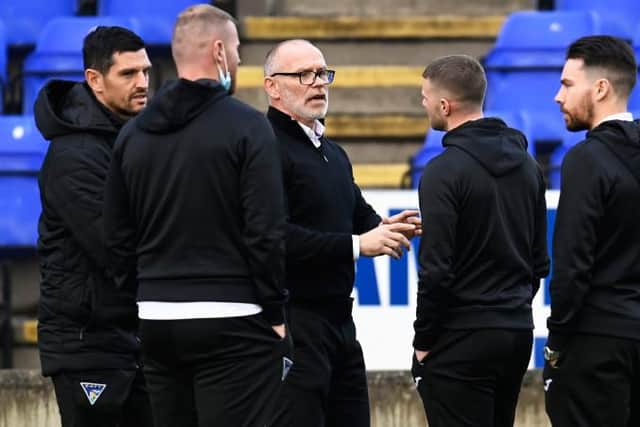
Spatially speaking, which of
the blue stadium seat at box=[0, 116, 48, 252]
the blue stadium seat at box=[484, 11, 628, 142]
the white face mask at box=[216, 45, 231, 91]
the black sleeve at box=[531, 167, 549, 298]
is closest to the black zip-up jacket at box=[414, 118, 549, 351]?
the black sleeve at box=[531, 167, 549, 298]

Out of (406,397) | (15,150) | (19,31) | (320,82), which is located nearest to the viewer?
(320,82)

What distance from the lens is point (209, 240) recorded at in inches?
186

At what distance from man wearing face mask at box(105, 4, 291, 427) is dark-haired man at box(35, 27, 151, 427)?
0.64m

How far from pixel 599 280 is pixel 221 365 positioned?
138 cm

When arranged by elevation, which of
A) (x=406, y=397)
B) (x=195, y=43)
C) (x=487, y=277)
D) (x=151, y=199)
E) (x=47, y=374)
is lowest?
(x=406, y=397)

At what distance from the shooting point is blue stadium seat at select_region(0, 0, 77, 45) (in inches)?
425

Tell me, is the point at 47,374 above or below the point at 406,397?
above

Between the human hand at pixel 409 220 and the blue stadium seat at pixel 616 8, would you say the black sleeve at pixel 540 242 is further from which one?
the blue stadium seat at pixel 616 8

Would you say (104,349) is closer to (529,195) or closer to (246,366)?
(246,366)

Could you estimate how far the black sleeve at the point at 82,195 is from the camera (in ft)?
17.7

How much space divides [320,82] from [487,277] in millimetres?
935

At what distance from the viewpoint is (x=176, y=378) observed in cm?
483

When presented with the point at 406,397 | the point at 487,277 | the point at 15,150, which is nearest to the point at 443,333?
the point at 487,277

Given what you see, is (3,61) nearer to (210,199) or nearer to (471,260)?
(471,260)
